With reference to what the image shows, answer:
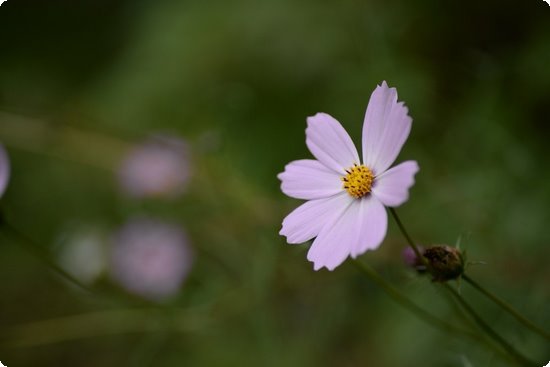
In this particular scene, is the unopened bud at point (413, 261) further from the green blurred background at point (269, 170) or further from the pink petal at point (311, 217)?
the green blurred background at point (269, 170)

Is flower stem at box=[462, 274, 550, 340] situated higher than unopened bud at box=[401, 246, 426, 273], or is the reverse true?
Result: unopened bud at box=[401, 246, 426, 273]

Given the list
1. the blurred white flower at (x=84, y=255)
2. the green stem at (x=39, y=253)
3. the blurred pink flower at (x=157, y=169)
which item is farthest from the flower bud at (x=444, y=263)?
the blurred pink flower at (x=157, y=169)

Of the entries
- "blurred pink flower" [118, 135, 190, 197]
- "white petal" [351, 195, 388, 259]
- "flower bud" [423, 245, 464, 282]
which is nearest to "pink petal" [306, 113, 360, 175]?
"white petal" [351, 195, 388, 259]

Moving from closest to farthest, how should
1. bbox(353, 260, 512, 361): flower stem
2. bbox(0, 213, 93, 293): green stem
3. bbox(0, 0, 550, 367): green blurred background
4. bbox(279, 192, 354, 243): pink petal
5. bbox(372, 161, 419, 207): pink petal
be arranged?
bbox(372, 161, 419, 207): pink petal
bbox(279, 192, 354, 243): pink petal
bbox(353, 260, 512, 361): flower stem
bbox(0, 213, 93, 293): green stem
bbox(0, 0, 550, 367): green blurred background

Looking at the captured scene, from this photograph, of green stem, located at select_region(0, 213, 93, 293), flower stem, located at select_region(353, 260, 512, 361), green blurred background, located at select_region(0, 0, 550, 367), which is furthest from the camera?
green blurred background, located at select_region(0, 0, 550, 367)

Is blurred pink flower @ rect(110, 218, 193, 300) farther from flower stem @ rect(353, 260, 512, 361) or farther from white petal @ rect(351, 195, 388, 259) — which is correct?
white petal @ rect(351, 195, 388, 259)

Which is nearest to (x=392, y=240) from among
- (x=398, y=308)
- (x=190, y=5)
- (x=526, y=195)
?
(x=398, y=308)

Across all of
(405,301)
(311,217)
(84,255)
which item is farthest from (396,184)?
(84,255)

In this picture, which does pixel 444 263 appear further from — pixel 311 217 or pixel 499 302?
pixel 311 217
